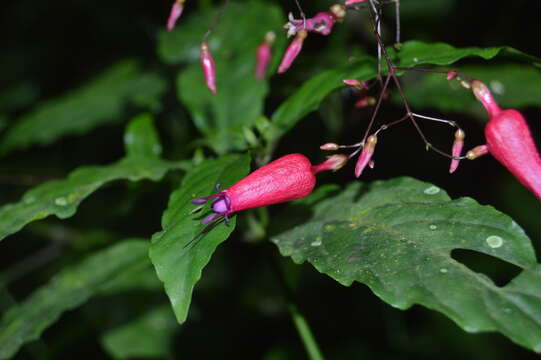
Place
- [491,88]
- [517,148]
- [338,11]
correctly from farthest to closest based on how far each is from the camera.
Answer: [491,88]
[338,11]
[517,148]

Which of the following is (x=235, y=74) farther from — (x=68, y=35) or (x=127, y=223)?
(x=68, y=35)

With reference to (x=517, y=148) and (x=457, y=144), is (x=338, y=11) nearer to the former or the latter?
(x=457, y=144)

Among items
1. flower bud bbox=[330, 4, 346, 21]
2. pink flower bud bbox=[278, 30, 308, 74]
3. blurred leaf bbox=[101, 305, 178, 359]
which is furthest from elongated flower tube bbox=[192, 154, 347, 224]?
blurred leaf bbox=[101, 305, 178, 359]

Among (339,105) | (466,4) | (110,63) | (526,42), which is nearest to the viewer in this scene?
(339,105)

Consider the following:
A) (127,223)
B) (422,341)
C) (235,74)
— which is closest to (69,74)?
(127,223)

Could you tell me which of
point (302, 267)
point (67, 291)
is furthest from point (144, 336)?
point (67, 291)

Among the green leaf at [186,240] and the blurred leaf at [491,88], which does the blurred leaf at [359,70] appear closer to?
the green leaf at [186,240]
